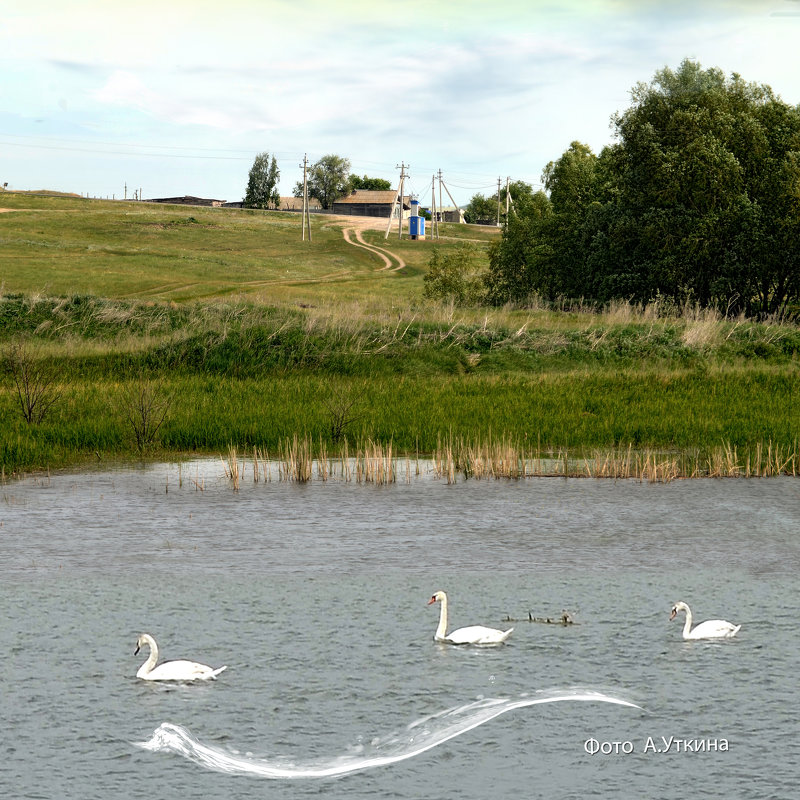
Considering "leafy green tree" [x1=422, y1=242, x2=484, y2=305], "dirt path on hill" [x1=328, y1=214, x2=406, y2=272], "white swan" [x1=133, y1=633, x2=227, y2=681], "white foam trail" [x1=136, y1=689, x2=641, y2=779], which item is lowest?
"white foam trail" [x1=136, y1=689, x2=641, y2=779]

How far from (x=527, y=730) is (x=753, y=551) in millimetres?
7012

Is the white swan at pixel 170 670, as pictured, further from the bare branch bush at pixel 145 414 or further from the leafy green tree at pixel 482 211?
the leafy green tree at pixel 482 211

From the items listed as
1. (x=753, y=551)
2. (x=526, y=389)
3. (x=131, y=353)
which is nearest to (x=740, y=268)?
(x=526, y=389)

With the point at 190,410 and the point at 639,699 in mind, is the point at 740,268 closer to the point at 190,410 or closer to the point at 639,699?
the point at 190,410

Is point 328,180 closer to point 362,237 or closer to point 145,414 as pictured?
point 362,237

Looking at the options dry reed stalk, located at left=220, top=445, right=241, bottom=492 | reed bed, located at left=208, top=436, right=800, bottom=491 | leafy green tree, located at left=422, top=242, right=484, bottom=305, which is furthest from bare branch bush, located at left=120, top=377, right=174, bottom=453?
leafy green tree, located at left=422, top=242, right=484, bottom=305

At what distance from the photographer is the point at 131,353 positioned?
33.9 metres

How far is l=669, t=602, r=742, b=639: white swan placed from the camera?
11102 mm

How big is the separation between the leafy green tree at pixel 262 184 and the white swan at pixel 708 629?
17810cm

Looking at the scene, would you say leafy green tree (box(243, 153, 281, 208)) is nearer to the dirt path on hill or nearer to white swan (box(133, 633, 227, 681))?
the dirt path on hill

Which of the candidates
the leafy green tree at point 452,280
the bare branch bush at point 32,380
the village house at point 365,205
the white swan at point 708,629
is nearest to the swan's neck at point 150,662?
the white swan at point 708,629

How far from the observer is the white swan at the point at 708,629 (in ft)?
36.4

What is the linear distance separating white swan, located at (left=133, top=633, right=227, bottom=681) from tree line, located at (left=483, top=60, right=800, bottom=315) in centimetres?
3683

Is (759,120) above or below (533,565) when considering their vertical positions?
above
